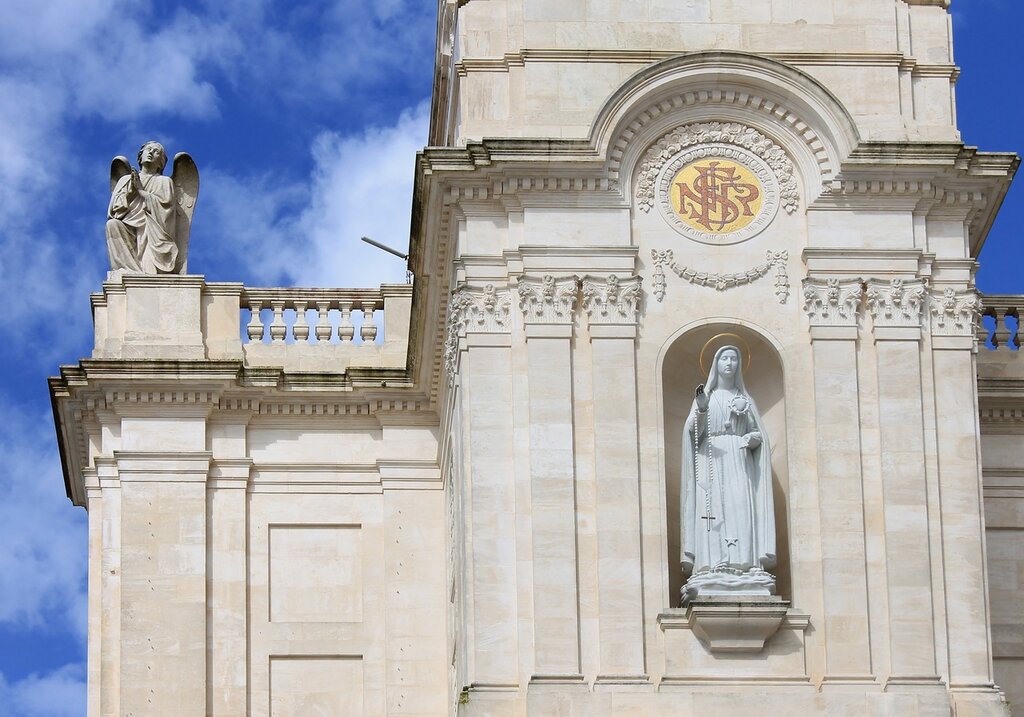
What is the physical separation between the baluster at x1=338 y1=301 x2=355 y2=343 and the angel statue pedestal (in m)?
6.51

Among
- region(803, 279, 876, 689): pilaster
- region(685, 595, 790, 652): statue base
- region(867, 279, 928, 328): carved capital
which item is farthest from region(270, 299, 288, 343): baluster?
region(867, 279, 928, 328): carved capital

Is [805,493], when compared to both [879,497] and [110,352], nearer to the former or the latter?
[879,497]

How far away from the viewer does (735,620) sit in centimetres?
2966

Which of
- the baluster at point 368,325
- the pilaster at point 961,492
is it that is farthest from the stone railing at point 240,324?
the pilaster at point 961,492

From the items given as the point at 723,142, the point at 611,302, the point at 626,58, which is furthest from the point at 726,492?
the point at 626,58

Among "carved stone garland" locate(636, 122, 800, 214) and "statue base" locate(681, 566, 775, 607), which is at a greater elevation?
"carved stone garland" locate(636, 122, 800, 214)

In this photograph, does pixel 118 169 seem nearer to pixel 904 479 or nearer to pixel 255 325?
pixel 255 325

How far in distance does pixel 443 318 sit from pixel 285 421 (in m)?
3.33

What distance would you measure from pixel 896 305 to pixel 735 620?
3894 mm

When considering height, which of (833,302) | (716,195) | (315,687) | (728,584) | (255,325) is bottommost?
(315,687)

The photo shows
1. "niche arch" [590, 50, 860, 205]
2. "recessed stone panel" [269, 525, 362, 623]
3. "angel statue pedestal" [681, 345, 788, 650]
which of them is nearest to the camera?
"angel statue pedestal" [681, 345, 788, 650]

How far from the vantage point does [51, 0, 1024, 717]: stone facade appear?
29.8 m

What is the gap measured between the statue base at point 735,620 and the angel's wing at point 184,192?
32.2 feet

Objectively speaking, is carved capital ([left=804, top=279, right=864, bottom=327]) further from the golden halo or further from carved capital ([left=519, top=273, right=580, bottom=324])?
carved capital ([left=519, top=273, right=580, bottom=324])
